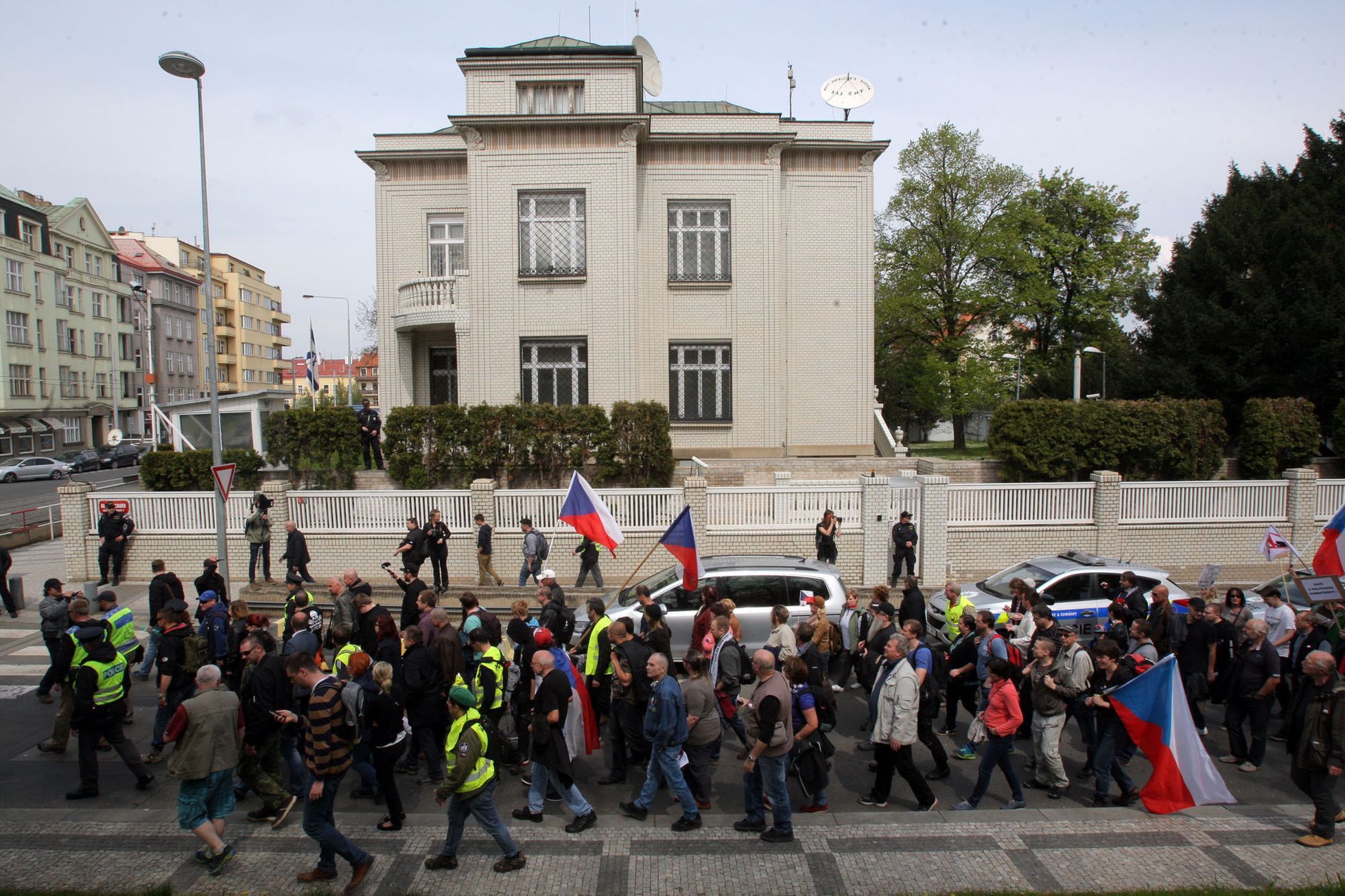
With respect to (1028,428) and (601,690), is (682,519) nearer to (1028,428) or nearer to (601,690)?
(601,690)

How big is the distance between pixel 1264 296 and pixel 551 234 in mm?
20543

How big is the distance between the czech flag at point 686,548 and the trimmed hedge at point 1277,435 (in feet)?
58.5

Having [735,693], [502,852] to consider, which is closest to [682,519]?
[735,693]

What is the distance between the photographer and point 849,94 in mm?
26062

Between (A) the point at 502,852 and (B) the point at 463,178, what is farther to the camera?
(B) the point at 463,178

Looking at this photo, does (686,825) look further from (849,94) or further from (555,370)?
(849,94)

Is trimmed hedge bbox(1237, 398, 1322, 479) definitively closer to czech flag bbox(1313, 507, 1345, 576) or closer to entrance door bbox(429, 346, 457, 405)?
czech flag bbox(1313, 507, 1345, 576)

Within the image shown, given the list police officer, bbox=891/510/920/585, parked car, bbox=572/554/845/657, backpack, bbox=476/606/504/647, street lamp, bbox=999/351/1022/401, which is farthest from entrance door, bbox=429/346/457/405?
street lamp, bbox=999/351/1022/401

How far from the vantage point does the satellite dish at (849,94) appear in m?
26.0

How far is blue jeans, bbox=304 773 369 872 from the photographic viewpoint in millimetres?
6059

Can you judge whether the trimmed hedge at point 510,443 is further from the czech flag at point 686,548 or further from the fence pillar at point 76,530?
the czech flag at point 686,548

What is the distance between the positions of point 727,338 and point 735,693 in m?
16.7

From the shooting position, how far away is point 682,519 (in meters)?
11.3

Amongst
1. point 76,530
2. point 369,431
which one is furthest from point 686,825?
point 369,431
